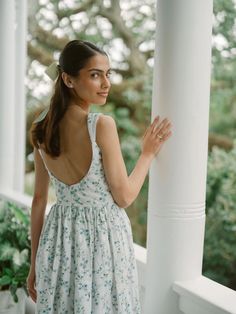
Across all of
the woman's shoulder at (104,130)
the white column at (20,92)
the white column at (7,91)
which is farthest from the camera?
the white column at (20,92)

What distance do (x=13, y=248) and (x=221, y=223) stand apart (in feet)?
9.26

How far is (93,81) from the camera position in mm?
1901

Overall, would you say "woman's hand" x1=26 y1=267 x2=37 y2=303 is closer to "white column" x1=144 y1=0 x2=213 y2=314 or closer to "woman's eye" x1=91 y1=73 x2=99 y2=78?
"white column" x1=144 y1=0 x2=213 y2=314

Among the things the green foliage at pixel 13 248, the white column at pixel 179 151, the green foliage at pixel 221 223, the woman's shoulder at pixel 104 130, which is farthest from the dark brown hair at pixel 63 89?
the green foliage at pixel 221 223

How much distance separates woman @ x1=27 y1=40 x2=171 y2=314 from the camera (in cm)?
188

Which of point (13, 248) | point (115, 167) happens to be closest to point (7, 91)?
point (13, 248)

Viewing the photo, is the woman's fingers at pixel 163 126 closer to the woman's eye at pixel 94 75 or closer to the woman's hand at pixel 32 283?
the woman's eye at pixel 94 75

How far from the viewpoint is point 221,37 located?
5352mm

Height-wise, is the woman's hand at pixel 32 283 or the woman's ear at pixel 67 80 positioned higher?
the woman's ear at pixel 67 80

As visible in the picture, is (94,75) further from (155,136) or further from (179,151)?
(179,151)

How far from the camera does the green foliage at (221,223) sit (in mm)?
5242

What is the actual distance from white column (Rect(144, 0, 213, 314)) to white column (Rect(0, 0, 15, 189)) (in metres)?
2.08

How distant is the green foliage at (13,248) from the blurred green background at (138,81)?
262cm

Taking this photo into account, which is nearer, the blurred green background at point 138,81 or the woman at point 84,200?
the woman at point 84,200
